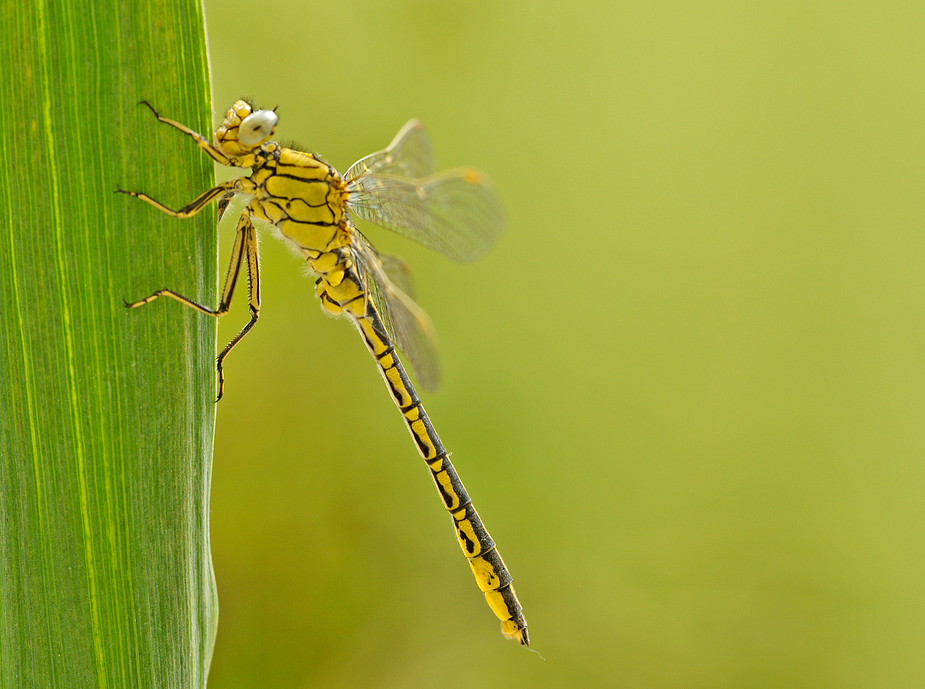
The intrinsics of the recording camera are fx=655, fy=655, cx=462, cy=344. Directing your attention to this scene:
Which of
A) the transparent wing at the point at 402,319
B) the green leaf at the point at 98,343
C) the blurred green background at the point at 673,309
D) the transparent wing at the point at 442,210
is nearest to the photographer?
the green leaf at the point at 98,343

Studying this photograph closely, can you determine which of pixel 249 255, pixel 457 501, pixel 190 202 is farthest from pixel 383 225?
pixel 190 202

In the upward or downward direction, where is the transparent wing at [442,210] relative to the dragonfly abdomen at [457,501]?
upward

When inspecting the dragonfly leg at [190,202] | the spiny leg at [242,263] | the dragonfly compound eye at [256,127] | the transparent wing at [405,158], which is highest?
the transparent wing at [405,158]

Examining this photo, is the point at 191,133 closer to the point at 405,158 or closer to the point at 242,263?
the point at 242,263

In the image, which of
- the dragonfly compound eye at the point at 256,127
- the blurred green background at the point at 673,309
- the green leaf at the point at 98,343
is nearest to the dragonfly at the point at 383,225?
the dragonfly compound eye at the point at 256,127

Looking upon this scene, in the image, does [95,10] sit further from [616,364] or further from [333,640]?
[616,364]

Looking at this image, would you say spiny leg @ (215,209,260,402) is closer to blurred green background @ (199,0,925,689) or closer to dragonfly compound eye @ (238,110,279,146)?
dragonfly compound eye @ (238,110,279,146)

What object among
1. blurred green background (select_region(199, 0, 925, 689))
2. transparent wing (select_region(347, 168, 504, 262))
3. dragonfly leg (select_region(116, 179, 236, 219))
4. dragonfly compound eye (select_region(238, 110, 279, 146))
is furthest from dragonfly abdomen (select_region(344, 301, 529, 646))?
blurred green background (select_region(199, 0, 925, 689))

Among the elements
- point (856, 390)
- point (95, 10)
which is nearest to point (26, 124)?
point (95, 10)

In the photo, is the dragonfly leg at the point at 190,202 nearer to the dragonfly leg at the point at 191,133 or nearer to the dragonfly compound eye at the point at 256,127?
the dragonfly leg at the point at 191,133
